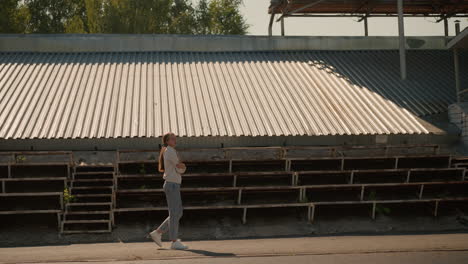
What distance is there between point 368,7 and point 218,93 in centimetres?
954

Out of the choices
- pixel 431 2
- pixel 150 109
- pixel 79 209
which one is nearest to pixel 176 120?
pixel 150 109

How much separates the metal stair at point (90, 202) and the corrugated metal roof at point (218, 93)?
149 cm

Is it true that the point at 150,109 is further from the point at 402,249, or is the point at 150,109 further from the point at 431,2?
the point at 431,2

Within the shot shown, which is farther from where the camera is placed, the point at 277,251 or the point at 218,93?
the point at 218,93

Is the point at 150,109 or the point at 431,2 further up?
the point at 431,2

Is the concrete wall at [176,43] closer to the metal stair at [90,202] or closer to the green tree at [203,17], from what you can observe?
the metal stair at [90,202]

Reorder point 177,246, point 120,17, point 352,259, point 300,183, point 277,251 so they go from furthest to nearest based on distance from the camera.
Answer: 1. point 120,17
2. point 300,183
3. point 177,246
4. point 277,251
5. point 352,259

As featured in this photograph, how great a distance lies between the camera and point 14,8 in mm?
42469

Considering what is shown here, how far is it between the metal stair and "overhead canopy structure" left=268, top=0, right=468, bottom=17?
1200 centimetres

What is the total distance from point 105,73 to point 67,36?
9.35 ft

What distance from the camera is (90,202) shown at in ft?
38.5

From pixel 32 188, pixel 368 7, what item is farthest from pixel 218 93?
pixel 368 7

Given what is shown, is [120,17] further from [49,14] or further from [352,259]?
[352,259]

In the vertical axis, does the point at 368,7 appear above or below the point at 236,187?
above
